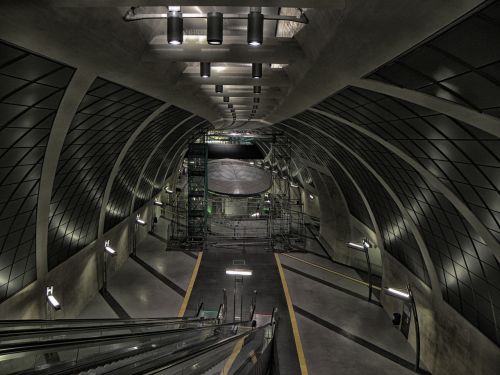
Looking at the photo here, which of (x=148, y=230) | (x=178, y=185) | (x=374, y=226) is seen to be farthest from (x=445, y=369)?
(x=178, y=185)

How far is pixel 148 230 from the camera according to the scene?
27.8m

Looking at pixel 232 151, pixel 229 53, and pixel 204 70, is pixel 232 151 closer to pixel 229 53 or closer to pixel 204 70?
pixel 204 70

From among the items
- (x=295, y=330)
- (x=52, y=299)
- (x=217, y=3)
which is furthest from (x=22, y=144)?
Result: (x=295, y=330)

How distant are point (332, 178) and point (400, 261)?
7.53m

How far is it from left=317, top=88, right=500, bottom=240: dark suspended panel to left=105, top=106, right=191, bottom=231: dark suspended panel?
8.08 meters

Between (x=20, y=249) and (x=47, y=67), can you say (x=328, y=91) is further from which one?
(x=20, y=249)

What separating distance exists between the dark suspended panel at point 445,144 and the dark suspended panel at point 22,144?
6.04 meters

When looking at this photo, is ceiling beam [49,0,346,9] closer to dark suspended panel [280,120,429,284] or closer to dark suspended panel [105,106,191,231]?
dark suspended panel [105,106,191,231]

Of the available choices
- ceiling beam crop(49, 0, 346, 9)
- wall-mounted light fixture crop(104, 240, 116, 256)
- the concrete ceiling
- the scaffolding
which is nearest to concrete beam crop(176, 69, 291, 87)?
the concrete ceiling

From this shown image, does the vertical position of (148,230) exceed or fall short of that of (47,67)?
it falls short

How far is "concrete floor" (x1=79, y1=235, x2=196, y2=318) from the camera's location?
15513 mm

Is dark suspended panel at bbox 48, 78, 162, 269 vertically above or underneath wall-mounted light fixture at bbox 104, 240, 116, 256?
above

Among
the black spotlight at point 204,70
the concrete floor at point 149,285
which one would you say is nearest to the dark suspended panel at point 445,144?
the black spotlight at point 204,70

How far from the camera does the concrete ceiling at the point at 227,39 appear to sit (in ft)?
13.9
